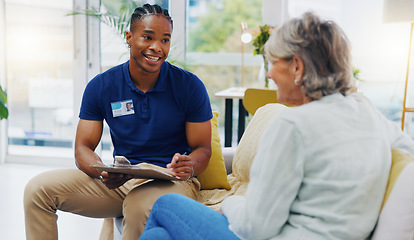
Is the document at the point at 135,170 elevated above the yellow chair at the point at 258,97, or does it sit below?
below

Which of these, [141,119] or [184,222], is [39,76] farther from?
[184,222]

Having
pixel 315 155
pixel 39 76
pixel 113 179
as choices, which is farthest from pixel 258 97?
pixel 39 76

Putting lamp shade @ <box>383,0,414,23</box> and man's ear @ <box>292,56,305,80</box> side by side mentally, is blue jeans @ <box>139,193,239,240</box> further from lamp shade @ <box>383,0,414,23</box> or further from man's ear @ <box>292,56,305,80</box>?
lamp shade @ <box>383,0,414,23</box>

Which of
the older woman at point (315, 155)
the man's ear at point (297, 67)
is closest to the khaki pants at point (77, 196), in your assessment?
the older woman at point (315, 155)

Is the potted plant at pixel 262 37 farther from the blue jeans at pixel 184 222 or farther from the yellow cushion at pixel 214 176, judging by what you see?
the blue jeans at pixel 184 222

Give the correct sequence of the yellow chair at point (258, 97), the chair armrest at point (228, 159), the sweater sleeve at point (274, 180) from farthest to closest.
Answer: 1. the yellow chair at point (258, 97)
2. the chair armrest at point (228, 159)
3. the sweater sleeve at point (274, 180)

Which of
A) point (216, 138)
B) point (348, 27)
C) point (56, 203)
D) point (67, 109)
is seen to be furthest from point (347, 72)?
point (67, 109)

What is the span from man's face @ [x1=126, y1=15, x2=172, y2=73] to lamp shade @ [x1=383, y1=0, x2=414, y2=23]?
2.07 m

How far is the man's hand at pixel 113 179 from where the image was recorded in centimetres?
168

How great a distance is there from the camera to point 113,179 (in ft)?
A: 5.61

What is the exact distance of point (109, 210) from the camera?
73.9 inches

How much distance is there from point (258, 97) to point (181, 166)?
1.29 meters

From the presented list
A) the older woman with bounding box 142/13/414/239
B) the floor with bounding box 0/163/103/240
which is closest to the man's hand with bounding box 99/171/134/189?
the older woman with bounding box 142/13/414/239

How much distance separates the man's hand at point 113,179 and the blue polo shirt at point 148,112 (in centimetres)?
22
